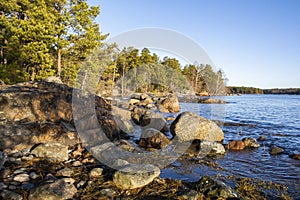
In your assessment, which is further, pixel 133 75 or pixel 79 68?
pixel 133 75

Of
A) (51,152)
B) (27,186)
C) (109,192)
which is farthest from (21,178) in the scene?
(109,192)

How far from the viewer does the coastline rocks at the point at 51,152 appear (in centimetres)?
561

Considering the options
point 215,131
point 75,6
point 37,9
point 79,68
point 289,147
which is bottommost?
point 289,147

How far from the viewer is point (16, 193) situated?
367cm

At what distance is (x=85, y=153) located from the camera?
626 centimetres

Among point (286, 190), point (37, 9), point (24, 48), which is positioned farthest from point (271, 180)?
point (37, 9)

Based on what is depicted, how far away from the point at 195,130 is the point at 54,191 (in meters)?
6.62

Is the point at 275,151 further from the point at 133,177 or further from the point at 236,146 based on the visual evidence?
the point at 133,177

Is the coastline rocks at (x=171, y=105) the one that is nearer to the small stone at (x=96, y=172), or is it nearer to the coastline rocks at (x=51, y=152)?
the coastline rocks at (x=51, y=152)

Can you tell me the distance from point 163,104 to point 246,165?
52.8ft

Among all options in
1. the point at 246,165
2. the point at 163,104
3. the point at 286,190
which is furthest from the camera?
the point at 163,104

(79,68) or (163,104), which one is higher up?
(79,68)

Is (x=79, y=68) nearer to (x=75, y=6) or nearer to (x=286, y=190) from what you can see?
(x=75, y=6)

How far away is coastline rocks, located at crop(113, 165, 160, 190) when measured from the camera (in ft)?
14.1
